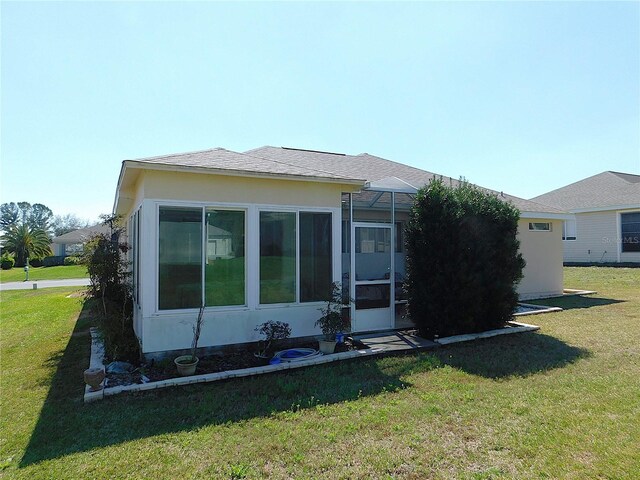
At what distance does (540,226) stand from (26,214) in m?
97.8

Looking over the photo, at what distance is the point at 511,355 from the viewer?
255 inches

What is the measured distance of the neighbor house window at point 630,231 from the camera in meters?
21.5

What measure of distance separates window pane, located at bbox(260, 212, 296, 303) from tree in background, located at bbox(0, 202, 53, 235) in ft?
295

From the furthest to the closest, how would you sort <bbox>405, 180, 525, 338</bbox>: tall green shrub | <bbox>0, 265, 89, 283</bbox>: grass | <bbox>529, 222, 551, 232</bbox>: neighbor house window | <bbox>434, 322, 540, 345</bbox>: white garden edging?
<bbox>0, 265, 89, 283</bbox>: grass
<bbox>529, 222, 551, 232</bbox>: neighbor house window
<bbox>405, 180, 525, 338</bbox>: tall green shrub
<bbox>434, 322, 540, 345</bbox>: white garden edging

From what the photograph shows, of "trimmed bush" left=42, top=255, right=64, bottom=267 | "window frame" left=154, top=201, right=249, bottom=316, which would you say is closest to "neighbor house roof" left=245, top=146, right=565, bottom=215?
"window frame" left=154, top=201, right=249, bottom=316

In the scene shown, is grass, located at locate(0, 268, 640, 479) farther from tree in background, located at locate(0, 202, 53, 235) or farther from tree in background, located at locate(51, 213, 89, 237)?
tree in background, located at locate(0, 202, 53, 235)

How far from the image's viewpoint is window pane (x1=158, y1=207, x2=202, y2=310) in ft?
20.0

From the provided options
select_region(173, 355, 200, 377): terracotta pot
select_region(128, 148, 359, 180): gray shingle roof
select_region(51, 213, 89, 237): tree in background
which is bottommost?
select_region(173, 355, 200, 377): terracotta pot

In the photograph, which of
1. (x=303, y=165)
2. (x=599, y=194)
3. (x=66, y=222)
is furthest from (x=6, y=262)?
(x=599, y=194)

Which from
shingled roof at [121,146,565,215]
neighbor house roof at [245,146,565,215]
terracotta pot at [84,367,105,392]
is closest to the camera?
terracotta pot at [84,367,105,392]

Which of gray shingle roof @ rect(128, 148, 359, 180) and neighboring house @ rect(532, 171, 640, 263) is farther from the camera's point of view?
neighboring house @ rect(532, 171, 640, 263)

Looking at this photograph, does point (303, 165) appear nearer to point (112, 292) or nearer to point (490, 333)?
point (112, 292)

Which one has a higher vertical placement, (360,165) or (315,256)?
(360,165)

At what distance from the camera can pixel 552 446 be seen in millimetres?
3469
